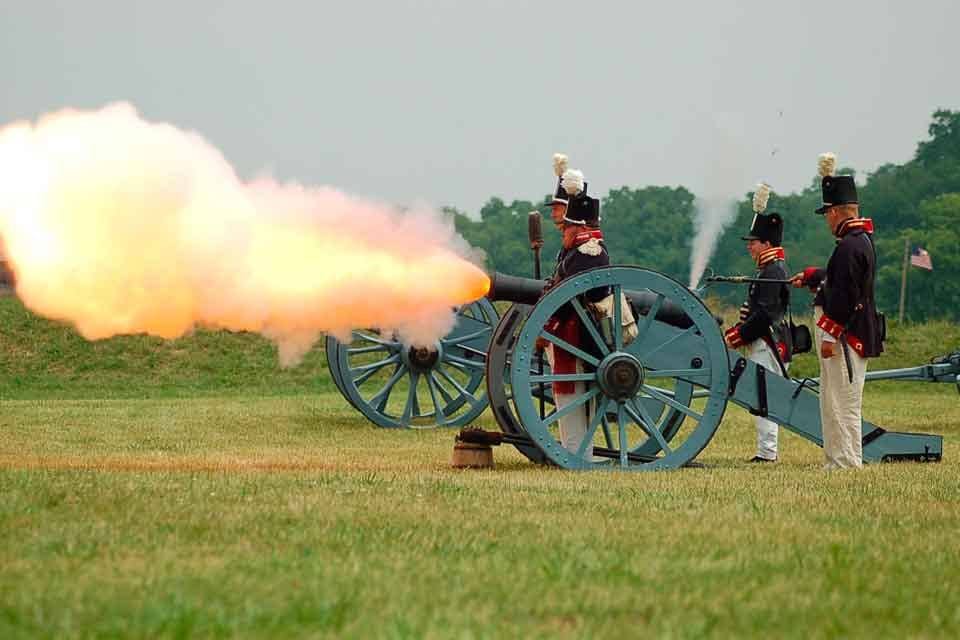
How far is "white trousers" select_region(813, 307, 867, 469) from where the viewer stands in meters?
9.77

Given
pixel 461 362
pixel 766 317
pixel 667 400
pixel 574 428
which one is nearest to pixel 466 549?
pixel 667 400

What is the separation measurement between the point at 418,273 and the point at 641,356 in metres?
1.67

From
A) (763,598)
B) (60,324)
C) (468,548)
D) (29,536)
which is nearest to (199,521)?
(29,536)

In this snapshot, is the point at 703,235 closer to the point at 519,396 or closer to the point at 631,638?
the point at 519,396

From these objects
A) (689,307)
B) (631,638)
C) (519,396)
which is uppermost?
(689,307)

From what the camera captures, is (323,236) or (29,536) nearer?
(29,536)

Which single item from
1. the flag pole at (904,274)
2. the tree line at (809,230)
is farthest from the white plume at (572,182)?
the flag pole at (904,274)

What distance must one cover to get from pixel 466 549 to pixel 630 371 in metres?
3.70

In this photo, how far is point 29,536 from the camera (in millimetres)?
5891

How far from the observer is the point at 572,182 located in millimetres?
10172

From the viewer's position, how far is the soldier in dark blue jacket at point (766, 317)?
11297 mm

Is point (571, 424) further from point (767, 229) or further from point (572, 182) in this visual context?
point (767, 229)

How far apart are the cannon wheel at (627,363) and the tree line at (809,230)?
1352 inches

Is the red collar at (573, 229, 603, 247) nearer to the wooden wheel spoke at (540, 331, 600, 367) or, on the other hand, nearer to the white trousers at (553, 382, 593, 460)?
the wooden wheel spoke at (540, 331, 600, 367)
